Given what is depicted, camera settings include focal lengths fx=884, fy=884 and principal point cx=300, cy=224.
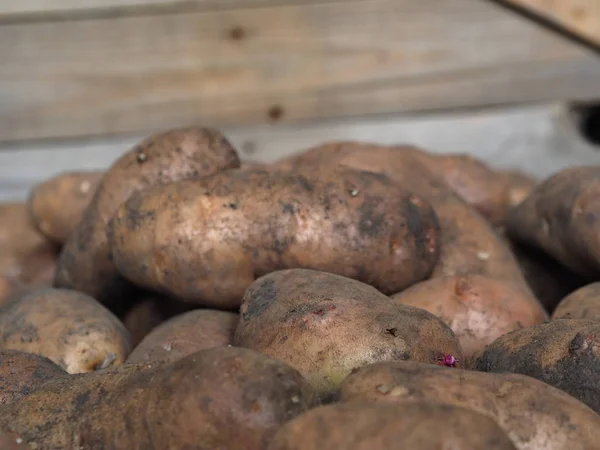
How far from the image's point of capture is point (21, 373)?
4.75 feet

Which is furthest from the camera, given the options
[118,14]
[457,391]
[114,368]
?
[118,14]

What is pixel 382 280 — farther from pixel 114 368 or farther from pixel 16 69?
pixel 16 69

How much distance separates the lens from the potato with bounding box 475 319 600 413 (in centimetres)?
131

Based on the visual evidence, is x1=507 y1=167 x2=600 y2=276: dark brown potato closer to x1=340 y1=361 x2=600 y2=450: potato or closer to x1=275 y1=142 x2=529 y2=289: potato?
x1=275 y1=142 x2=529 y2=289: potato

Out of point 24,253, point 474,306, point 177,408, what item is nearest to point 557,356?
point 474,306

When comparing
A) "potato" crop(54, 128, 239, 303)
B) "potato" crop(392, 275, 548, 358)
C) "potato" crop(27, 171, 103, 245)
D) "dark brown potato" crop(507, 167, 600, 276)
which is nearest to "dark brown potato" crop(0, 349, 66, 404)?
"potato" crop(54, 128, 239, 303)

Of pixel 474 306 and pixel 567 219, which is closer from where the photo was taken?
pixel 474 306

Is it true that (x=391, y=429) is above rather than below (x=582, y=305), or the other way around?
above

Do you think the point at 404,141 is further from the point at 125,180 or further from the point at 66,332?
the point at 66,332

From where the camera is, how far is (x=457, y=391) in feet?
3.74

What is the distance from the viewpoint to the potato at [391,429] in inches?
37.4

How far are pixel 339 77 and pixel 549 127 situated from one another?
2.49 ft

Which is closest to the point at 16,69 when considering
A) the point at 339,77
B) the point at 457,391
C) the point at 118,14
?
the point at 118,14

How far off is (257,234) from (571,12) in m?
1.75
